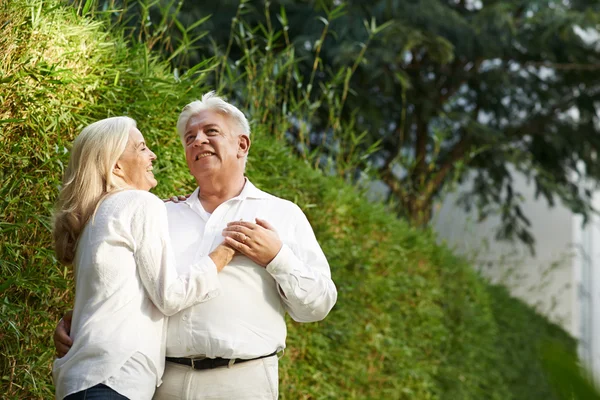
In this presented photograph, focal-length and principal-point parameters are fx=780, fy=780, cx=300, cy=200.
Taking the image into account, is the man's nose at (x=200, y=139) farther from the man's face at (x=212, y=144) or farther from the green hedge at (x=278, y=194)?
the green hedge at (x=278, y=194)

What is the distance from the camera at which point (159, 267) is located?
6.97ft

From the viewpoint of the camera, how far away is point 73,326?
6.91 feet

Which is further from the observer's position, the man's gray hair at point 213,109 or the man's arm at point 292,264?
the man's gray hair at point 213,109

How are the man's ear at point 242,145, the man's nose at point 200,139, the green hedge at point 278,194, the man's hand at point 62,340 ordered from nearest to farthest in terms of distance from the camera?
the man's hand at point 62,340 < the man's nose at point 200,139 < the man's ear at point 242,145 < the green hedge at point 278,194

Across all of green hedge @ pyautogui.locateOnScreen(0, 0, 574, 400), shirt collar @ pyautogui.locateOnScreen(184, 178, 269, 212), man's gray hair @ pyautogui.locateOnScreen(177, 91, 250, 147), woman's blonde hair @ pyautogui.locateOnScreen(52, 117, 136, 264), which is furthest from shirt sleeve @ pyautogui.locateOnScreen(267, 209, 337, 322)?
green hedge @ pyautogui.locateOnScreen(0, 0, 574, 400)

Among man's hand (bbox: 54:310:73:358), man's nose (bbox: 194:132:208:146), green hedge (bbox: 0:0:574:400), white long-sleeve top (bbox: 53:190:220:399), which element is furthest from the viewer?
green hedge (bbox: 0:0:574:400)

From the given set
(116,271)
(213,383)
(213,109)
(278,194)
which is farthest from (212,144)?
(278,194)

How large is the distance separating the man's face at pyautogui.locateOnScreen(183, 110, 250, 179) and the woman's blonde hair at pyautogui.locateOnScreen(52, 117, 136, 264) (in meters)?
0.37

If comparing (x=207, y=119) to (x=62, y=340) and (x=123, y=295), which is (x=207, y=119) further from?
(x=62, y=340)

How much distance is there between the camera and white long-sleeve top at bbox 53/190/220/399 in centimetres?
202

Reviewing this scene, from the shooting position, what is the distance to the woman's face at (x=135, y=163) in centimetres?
223

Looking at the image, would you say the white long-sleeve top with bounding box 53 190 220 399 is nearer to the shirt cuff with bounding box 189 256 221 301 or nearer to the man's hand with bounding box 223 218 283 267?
the shirt cuff with bounding box 189 256 221 301

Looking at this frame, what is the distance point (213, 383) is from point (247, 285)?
31 cm

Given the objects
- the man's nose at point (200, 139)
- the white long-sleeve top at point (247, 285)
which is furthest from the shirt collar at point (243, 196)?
the man's nose at point (200, 139)
